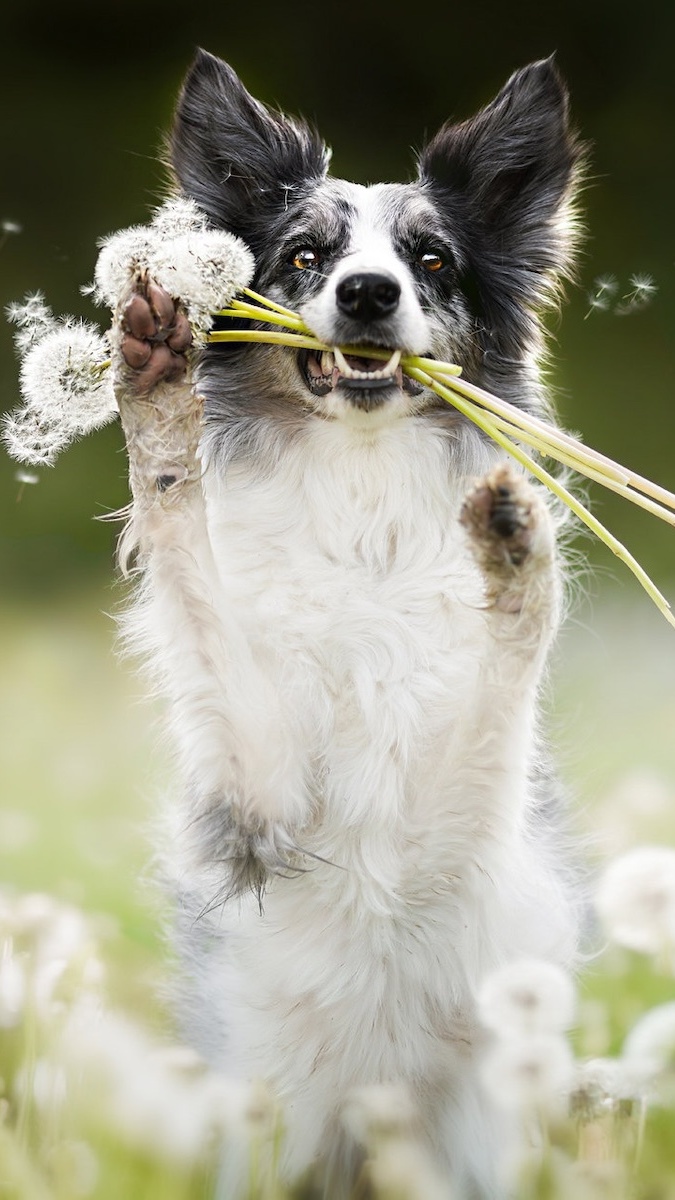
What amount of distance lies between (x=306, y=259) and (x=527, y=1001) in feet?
4.89

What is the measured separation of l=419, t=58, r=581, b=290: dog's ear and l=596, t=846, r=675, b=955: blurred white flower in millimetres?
1271

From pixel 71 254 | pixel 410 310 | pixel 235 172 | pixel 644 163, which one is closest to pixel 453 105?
pixel 644 163

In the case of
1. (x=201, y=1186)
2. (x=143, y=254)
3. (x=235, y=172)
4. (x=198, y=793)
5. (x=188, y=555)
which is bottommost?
(x=201, y=1186)

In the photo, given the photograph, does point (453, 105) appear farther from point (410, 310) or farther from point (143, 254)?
point (143, 254)

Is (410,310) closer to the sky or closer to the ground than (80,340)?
closer to the sky

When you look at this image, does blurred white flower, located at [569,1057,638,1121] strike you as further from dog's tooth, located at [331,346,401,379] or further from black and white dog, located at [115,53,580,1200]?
dog's tooth, located at [331,346,401,379]

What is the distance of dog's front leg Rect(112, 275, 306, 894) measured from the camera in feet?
6.78

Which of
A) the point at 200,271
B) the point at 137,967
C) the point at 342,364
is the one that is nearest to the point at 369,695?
the point at 342,364

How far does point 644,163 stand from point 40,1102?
3582mm

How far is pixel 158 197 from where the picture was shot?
297 centimetres

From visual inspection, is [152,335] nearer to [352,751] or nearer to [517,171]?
[352,751]

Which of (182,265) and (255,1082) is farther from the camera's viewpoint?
(255,1082)

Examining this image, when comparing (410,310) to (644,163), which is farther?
(644,163)

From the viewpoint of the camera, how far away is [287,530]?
98.7 inches
